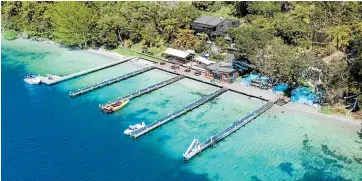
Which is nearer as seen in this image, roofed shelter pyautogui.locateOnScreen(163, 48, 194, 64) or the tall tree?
roofed shelter pyautogui.locateOnScreen(163, 48, 194, 64)

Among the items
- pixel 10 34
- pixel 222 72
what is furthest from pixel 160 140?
pixel 10 34

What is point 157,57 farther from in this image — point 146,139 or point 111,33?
point 146,139

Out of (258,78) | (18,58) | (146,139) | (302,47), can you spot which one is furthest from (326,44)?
(18,58)

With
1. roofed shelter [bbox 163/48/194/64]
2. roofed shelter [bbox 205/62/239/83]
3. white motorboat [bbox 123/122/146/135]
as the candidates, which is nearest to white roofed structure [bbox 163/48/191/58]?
roofed shelter [bbox 163/48/194/64]

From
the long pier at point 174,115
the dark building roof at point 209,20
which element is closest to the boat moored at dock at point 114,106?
the long pier at point 174,115

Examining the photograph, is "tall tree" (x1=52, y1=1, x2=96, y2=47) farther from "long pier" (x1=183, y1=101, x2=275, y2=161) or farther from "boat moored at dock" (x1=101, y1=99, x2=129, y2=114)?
"long pier" (x1=183, y1=101, x2=275, y2=161)

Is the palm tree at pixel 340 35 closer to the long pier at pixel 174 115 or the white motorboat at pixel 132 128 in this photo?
the long pier at pixel 174 115
